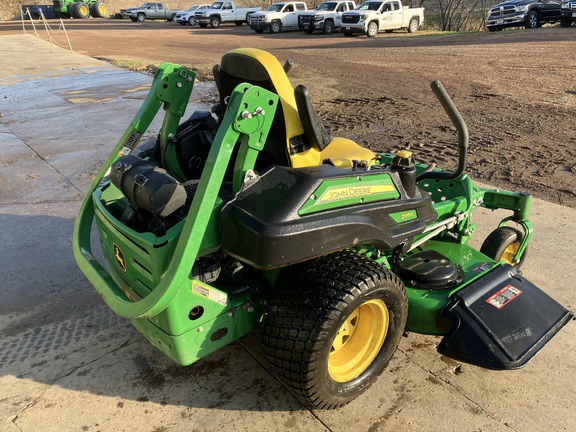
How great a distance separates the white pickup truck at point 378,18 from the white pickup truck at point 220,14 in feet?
33.0

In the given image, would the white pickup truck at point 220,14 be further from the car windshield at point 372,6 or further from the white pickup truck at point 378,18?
the white pickup truck at point 378,18

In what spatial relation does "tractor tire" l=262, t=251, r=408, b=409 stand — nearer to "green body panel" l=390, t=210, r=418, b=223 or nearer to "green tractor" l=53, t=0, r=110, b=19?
"green body panel" l=390, t=210, r=418, b=223

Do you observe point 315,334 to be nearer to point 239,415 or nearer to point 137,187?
point 239,415

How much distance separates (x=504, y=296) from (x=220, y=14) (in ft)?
95.3

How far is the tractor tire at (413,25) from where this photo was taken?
22375 millimetres

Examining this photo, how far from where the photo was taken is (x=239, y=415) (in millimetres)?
2445

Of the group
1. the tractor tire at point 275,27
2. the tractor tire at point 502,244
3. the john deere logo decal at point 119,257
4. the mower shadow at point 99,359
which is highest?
the john deere logo decal at point 119,257

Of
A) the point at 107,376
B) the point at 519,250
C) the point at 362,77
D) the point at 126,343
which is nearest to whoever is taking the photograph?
the point at 107,376

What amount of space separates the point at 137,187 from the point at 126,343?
1.06 m

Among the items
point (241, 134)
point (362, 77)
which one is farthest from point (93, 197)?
point (362, 77)

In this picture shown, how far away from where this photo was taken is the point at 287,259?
208 centimetres

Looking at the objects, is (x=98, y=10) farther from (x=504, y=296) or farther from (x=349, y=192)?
(x=504, y=296)

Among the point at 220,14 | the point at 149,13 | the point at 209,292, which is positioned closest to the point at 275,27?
the point at 220,14

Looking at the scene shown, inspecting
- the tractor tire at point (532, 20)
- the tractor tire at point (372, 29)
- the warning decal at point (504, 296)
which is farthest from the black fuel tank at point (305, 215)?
the tractor tire at point (532, 20)
